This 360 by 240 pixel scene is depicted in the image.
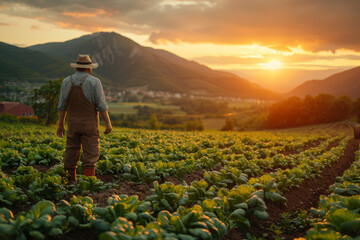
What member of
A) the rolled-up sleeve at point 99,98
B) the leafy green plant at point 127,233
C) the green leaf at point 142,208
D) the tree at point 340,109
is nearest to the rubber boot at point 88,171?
the rolled-up sleeve at point 99,98

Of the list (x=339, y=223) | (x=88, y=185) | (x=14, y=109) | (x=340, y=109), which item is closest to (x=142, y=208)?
(x=88, y=185)

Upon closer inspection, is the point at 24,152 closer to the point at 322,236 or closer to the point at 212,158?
the point at 212,158

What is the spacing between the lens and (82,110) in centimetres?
634

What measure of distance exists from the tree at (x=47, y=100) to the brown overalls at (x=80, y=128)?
51.4 meters

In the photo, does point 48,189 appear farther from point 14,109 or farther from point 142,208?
point 14,109

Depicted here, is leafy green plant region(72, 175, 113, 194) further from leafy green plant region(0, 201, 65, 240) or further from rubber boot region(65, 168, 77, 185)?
leafy green plant region(0, 201, 65, 240)

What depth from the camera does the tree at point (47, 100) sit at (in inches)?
2083

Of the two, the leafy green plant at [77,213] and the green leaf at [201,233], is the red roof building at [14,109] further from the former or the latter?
the green leaf at [201,233]

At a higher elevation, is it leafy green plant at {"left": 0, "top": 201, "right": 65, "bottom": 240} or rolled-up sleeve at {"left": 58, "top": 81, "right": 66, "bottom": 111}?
rolled-up sleeve at {"left": 58, "top": 81, "right": 66, "bottom": 111}

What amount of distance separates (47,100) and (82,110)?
182 feet

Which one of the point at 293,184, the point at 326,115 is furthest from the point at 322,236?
the point at 326,115

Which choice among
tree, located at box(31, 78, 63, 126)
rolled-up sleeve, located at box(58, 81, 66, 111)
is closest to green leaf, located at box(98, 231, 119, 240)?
rolled-up sleeve, located at box(58, 81, 66, 111)

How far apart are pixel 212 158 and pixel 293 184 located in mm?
3416

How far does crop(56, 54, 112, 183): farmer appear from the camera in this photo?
20.4 ft
